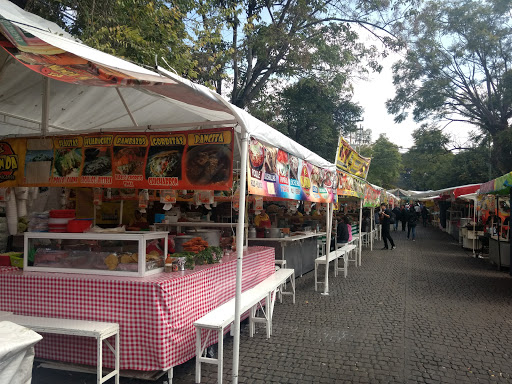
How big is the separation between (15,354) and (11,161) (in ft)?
12.9

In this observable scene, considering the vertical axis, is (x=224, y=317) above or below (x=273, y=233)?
below

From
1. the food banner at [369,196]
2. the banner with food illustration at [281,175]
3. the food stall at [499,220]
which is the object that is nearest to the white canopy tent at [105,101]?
the banner with food illustration at [281,175]

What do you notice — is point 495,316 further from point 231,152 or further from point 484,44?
point 484,44

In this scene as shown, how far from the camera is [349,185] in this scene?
10.5 metres

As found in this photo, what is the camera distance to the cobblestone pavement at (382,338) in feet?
14.7

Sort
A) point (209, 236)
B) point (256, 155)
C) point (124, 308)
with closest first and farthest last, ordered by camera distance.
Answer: point (124, 308) → point (256, 155) → point (209, 236)

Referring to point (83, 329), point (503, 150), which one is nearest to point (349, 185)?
point (83, 329)

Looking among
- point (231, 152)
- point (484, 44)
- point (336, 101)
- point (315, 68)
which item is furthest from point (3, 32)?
point (484, 44)

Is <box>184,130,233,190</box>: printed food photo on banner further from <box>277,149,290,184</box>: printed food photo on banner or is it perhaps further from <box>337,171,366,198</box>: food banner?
<box>337,171,366,198</box>: food banner

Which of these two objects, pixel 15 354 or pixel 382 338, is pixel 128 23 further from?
pixel 15 354

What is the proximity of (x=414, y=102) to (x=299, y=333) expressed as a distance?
88.6 ft

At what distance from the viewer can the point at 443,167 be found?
135 ft

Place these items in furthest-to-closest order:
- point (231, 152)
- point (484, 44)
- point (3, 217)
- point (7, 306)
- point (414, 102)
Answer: point (414, 102)
point (484, 44)
point (3, 217)
point (7, 306)
point (231, 152)

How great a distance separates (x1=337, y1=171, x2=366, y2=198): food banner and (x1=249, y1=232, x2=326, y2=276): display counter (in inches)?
A: 66.0
